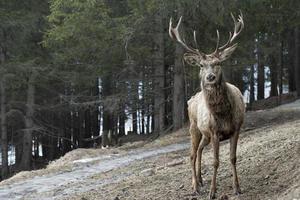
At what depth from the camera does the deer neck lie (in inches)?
279

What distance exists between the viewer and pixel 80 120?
4138 centimetres

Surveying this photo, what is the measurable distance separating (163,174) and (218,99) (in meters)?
A: 3.54

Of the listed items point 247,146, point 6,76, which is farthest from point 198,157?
point 6,76

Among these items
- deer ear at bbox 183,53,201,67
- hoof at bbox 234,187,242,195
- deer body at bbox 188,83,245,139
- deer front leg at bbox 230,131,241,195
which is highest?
deer ear at bbox 183,53,201,67

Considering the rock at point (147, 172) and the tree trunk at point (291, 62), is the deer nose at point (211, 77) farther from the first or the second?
the tree trunk at point (291, 62)

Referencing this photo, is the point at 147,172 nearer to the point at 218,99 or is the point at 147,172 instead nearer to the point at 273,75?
the point at 218,99

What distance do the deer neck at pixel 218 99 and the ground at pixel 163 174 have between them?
1104 mm

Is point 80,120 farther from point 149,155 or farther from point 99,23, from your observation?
point 149,155

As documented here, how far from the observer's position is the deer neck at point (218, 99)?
7.09m

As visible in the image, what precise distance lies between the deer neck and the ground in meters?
1.10

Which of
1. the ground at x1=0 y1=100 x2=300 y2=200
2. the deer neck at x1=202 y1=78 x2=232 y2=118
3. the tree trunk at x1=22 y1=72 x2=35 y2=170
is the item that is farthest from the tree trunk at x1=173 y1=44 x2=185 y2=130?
the deer neck at x1=202 y1=78 x2=232 y2=118

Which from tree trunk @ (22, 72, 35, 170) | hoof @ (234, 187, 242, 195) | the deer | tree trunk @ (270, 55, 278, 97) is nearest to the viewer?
the deer

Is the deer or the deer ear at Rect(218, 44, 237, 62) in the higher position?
the deer ear at Rect(218, 44, 237, 62)

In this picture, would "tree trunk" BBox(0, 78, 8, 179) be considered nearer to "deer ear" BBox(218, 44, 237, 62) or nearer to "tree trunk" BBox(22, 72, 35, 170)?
"tree trunk" BBox(22, 72, 35, 170)
